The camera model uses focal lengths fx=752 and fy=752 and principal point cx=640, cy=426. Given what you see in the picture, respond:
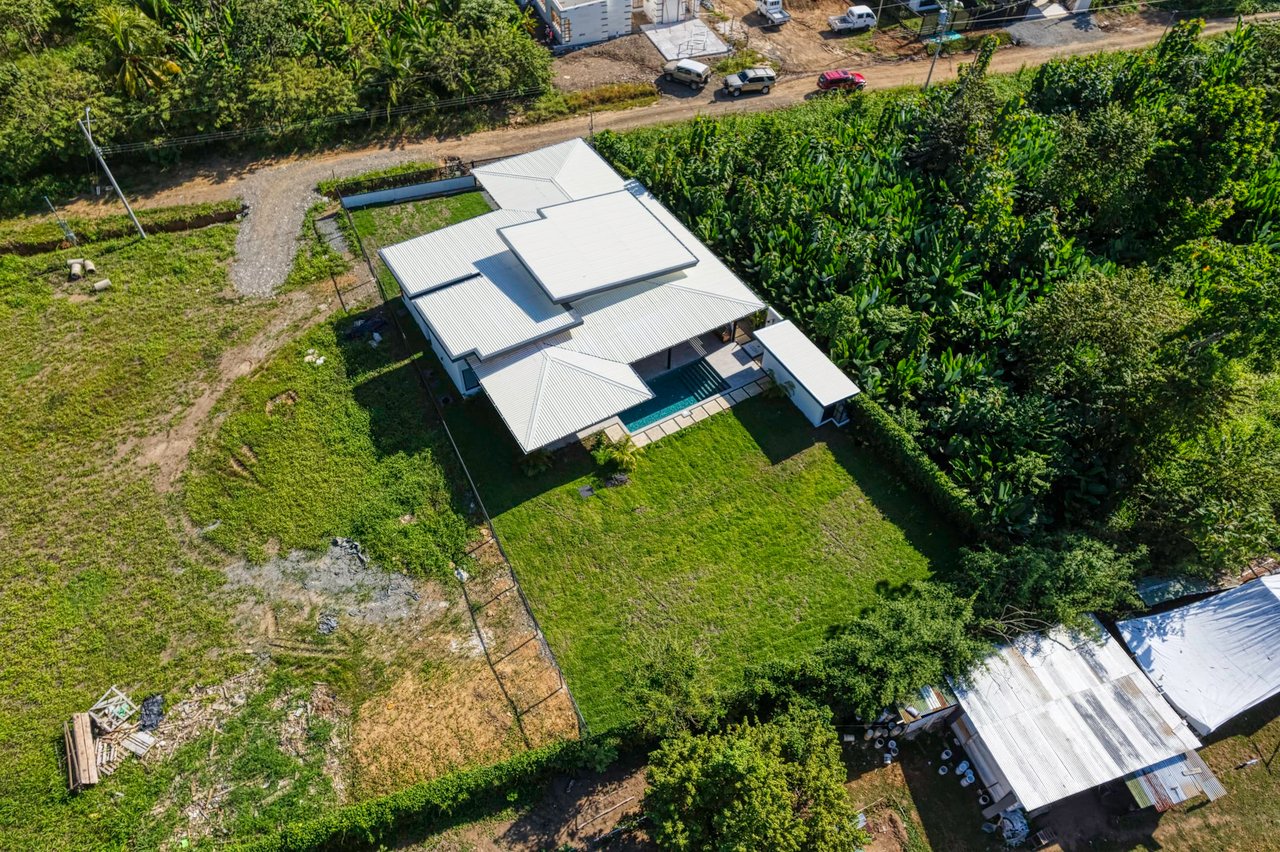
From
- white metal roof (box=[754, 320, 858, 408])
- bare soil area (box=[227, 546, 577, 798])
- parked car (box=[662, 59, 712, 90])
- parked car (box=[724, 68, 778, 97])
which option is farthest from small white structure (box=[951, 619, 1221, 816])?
parked car (box=[662, 59, 712, 90])

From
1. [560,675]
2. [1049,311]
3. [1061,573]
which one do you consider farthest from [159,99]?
[1061,573]

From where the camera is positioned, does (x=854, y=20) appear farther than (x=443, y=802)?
Yes

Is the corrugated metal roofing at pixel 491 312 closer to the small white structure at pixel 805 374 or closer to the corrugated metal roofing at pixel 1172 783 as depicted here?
the small white structure at pixel 805 374

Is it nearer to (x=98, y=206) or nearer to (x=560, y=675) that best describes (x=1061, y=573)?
(x=560, y=675)

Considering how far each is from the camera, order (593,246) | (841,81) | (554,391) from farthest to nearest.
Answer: (841,81) → (593,246) → (554,391)

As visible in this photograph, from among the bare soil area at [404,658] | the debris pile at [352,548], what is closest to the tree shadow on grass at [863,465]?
the bare soil area at [404,658]

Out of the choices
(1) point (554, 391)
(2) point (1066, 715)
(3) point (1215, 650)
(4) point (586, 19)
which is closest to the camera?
(2) point (1066, 715)

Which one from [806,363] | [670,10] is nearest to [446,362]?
[806,363]

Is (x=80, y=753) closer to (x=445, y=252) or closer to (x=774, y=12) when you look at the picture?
(x=445, y=252)
